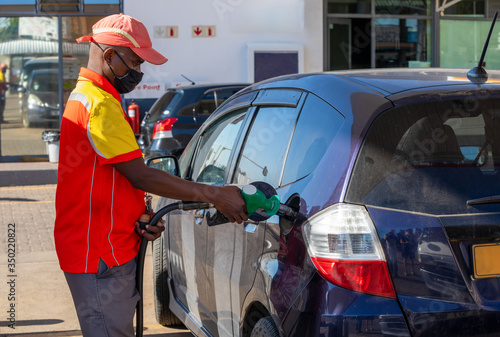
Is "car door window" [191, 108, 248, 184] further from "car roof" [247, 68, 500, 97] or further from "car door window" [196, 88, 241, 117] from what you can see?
"car door window" [196, 88, 241, 117]

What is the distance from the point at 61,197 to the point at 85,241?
208 millimetres

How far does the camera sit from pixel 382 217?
8.78 ft

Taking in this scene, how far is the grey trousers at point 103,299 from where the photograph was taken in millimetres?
3047

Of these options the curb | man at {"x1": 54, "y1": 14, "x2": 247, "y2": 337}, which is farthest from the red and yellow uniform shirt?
the curb

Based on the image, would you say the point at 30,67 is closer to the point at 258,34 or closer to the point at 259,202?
the point at 258,34

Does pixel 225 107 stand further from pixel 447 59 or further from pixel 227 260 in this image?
pixel 447 59

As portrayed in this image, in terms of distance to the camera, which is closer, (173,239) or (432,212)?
(432,212)

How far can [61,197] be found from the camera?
304 cm

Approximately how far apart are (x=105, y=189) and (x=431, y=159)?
1.29m

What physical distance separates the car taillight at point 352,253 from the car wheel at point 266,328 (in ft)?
1.32

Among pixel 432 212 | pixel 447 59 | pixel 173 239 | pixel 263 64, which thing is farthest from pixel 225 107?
pixel 447 59

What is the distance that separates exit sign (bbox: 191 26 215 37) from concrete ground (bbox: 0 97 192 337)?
4645 millimetres

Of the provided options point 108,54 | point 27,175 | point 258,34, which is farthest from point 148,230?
point 258,34

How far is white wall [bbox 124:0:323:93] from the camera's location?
17.0 metres
